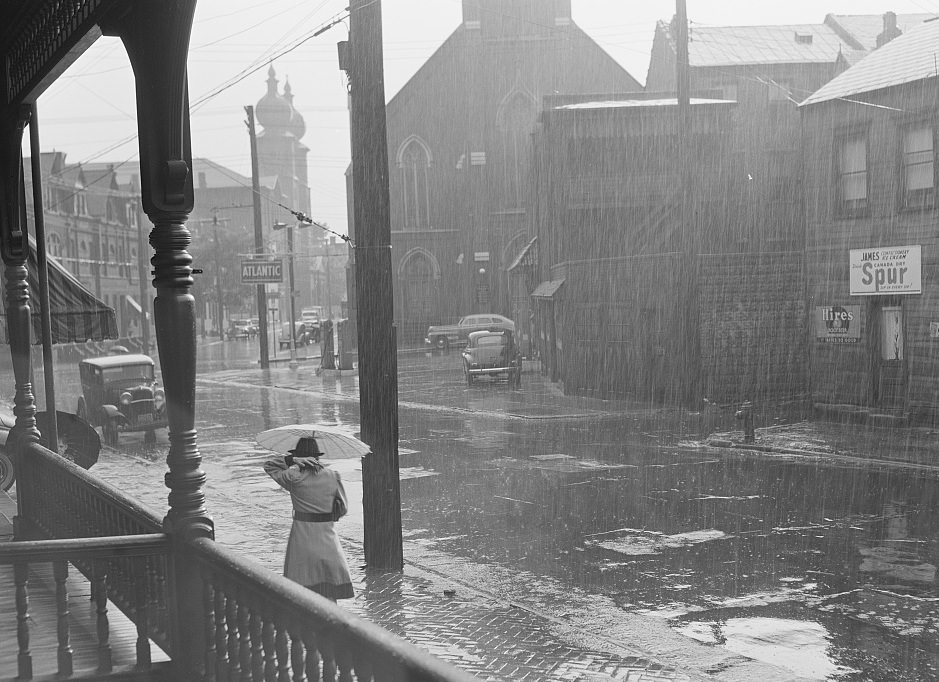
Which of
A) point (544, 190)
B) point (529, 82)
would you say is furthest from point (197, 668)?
point (529, 82)

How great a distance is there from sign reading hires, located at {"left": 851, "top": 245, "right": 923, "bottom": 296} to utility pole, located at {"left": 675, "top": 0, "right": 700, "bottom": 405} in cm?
382

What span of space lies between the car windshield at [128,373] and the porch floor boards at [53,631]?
1493cm

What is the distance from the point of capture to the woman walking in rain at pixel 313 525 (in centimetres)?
805

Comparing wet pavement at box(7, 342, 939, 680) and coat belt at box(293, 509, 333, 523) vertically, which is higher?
coat belt at box(293, 509, 333, 523)

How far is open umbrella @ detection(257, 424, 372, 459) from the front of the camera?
8.38 meters

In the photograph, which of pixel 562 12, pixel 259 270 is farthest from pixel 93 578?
pixel 562 12

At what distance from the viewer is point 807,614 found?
29.7 feet

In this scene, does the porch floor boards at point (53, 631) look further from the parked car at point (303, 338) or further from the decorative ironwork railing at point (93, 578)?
the parked car at point (303, 338)

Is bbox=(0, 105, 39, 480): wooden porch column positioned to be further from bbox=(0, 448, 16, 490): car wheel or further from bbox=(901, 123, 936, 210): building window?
bbox=(901, 123, 936, 210): building window

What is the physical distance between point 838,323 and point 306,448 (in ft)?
65.1

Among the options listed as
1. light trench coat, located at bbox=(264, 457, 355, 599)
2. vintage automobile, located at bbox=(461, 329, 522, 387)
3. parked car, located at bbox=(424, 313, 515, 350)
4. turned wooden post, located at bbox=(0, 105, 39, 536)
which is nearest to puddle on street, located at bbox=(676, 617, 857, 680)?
light trench coat, located at bbox=(264, 457, 355, 599)

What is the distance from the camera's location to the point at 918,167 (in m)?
23.1

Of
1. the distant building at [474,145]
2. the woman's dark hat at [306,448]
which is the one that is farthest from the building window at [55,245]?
the woman's dark hat at [306,448]

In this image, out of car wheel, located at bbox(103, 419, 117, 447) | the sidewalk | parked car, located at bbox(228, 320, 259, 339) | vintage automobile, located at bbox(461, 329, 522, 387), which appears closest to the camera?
the sidewalk
